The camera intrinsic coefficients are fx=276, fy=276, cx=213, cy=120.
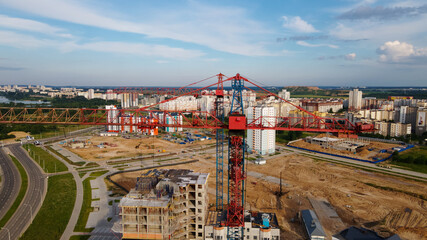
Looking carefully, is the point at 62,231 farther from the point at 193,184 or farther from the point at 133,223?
the point at 193,184

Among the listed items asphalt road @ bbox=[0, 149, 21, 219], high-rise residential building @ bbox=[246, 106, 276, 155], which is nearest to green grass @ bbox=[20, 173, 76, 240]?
asphalt road @ bbox=[0, 149, 21, 219]

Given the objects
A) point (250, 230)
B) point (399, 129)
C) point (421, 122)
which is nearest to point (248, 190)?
point (250, 230)

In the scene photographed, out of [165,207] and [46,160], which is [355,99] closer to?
[46,160]

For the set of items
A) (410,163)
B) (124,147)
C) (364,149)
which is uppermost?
(364,149)

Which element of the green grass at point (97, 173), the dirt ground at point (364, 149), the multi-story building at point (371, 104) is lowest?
the green grass at point (97, 173)

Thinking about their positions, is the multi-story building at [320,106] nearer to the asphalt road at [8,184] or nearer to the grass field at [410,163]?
the grass field at [410,163]

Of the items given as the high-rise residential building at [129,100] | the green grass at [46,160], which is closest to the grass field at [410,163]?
the green grass at [46,160]

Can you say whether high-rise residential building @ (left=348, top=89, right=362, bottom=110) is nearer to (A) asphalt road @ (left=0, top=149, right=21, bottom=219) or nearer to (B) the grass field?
(B) the grass field
